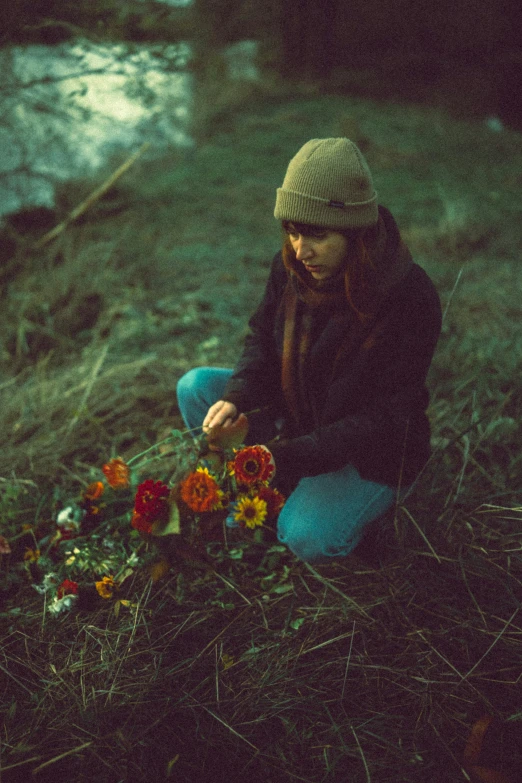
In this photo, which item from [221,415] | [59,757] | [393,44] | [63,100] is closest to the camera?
[59,757]

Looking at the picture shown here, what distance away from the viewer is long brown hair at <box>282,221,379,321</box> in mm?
1494

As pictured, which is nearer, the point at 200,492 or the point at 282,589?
the point at 200,492

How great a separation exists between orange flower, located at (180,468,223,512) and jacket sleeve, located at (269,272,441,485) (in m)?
0.28

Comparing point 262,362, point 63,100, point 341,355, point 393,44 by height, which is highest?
point 63,100

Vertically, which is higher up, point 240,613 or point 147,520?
point 147,520

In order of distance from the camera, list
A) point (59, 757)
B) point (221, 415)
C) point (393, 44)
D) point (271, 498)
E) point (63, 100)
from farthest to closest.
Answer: point (393, 44) < point (63, 100) < point (221, 415) < point (271, 498) < point (59, 757)

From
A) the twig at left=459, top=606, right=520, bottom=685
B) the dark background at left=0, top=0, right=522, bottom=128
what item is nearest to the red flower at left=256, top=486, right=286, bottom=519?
the twig at left=459, top=606, right=520, bottom=685

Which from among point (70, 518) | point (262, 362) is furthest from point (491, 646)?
point (70, 518)

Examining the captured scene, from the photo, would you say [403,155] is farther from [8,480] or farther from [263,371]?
[8,480]

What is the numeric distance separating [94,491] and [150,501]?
452mm

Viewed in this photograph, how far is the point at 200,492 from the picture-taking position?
53.3 inches

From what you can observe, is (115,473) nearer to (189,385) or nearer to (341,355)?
(189,385)

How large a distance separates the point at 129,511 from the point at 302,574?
59cm

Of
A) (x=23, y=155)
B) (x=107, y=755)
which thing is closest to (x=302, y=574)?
(x=107, y=755)
